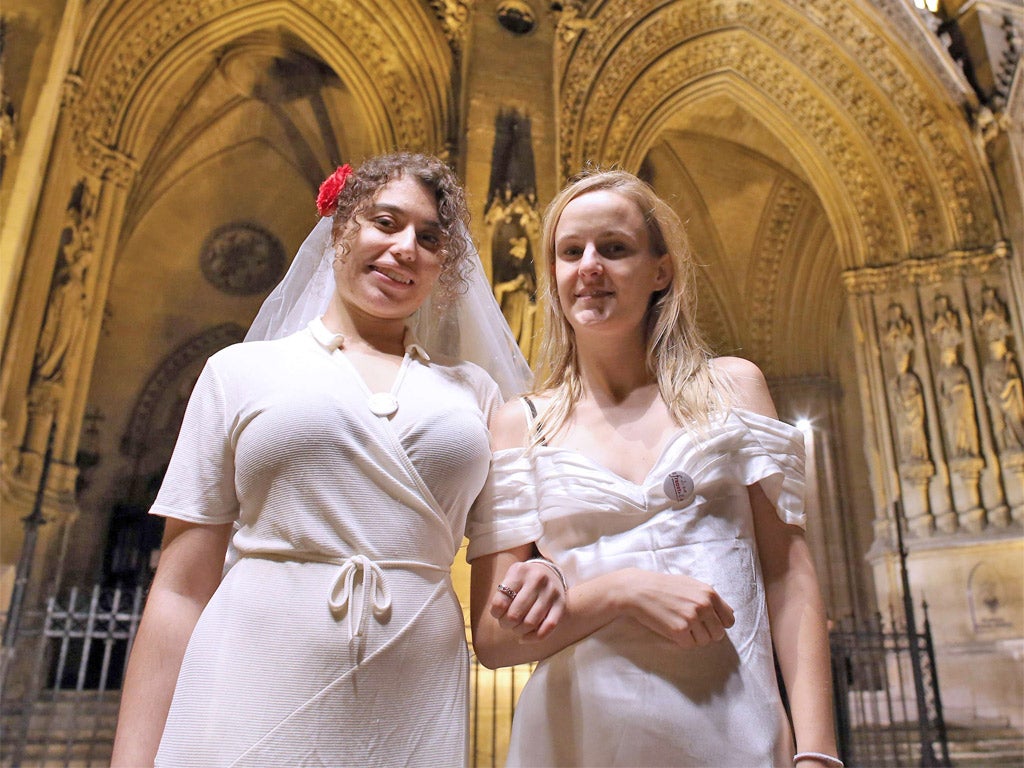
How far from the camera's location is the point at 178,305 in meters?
11.5

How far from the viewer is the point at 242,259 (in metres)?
11.8

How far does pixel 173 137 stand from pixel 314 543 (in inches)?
434

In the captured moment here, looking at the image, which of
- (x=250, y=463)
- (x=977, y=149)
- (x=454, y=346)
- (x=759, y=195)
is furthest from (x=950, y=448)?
(x=250, y=463)

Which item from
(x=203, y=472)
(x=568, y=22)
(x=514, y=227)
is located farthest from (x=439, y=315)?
(x=568, y=22)

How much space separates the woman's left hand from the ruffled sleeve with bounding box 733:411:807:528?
1.03 ft

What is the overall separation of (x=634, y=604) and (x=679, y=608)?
61mm

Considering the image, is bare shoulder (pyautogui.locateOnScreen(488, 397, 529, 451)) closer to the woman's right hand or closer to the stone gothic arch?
the woman's right hand

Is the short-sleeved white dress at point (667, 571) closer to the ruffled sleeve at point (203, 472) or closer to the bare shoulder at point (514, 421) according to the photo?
the bare shoulder at point (514, 421)

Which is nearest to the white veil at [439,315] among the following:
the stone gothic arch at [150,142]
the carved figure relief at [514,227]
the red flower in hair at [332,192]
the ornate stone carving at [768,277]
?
the red flower in hair at [332,192]

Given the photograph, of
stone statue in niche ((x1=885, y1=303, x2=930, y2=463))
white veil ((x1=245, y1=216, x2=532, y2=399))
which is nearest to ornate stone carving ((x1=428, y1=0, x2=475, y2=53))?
stone statue in niche ((x1=885, y1=303, x2=930, y2=463))

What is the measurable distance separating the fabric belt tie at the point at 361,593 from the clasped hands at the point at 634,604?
0.18 m

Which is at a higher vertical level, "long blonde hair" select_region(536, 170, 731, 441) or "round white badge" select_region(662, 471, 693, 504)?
"long blonde hair" select_region(536, 170, 731, 441)

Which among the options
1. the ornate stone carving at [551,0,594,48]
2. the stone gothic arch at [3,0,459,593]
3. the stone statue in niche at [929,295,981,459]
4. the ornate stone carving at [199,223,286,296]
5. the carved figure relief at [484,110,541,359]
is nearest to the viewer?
the stone gothic arch at [3,0,459,593]

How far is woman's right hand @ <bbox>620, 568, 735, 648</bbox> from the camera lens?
3.30 feet
